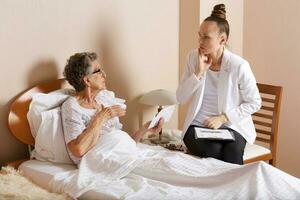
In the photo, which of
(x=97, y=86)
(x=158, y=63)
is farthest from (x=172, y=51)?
(x=97, y=86)

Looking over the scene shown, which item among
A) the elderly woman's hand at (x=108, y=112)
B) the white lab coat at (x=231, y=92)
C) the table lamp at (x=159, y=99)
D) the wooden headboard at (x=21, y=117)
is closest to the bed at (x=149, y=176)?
the wooden headboard at (x=21, y=117)

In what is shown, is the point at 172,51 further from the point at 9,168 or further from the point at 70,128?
the point at 9,168

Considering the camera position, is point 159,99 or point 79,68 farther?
point 159,99

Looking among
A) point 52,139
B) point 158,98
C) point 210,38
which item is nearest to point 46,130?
point 52,139

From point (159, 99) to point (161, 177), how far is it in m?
0.92

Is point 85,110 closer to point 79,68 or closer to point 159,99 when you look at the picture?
point 79,68

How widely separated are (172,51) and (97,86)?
1.06 m

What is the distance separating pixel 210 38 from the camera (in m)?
2.52

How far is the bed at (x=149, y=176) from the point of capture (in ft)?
6.09

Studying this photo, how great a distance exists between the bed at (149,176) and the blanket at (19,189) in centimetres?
7

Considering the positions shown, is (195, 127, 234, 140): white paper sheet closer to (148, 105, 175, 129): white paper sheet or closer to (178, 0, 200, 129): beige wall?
(148, 105, 175, 129): white paper sheet

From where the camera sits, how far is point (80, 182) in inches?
78.4

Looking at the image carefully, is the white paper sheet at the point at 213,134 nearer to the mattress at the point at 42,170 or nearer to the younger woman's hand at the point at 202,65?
the younger woman's hand at the point at 202,65

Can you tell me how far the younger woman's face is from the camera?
2512 mm
